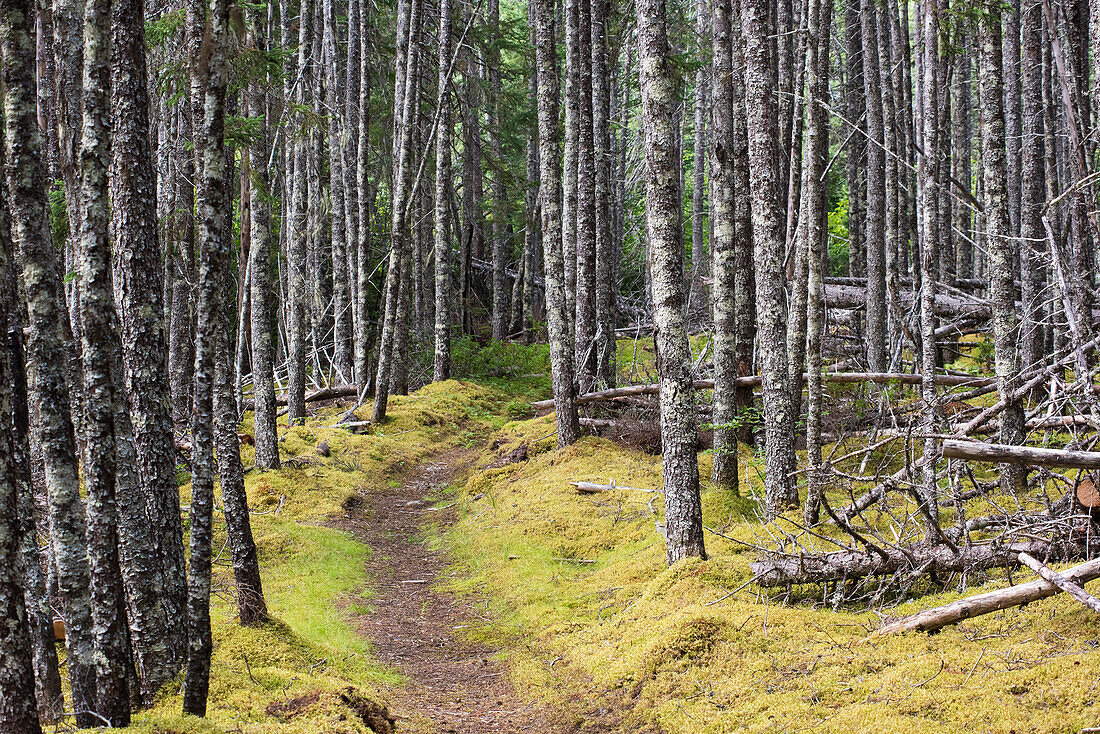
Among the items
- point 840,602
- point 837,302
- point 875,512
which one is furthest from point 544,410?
point 840,602

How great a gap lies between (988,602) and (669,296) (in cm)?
328

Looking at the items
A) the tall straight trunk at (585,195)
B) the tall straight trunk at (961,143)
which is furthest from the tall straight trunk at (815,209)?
the tall straight trunk at (961,143)

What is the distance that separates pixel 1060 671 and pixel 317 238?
1720cm

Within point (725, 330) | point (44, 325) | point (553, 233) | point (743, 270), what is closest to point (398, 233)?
point (553, 233)

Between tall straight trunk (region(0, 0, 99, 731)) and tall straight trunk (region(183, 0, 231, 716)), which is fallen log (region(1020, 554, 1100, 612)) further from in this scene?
tall straight trunk (region(0, 0, 99, 731))

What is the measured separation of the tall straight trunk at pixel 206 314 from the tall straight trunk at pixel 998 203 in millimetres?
6400

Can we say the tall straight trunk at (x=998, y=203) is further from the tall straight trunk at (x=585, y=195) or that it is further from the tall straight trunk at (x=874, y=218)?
the tall straight trunk at (x=585, y=195)

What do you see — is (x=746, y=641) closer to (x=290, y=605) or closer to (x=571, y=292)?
(x=290, y=605)

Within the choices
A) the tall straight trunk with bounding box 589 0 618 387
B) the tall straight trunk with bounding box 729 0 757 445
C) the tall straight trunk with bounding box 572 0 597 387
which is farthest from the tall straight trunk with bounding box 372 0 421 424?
the tall straight trunk with bounding box 729 0 757 445

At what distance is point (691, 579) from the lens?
6281mm

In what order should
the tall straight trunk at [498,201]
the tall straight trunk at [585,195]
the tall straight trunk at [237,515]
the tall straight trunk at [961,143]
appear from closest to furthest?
the tall straight trunk at [237,515]
the tall straight trunk at [585,195]
the tall straight trunk at [961,143]
the tall straight trunk at [498,201]

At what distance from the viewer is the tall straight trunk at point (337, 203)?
56.3 ft

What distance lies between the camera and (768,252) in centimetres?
760

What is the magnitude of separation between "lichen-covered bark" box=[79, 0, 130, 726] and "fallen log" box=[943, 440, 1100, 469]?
4263 mm
